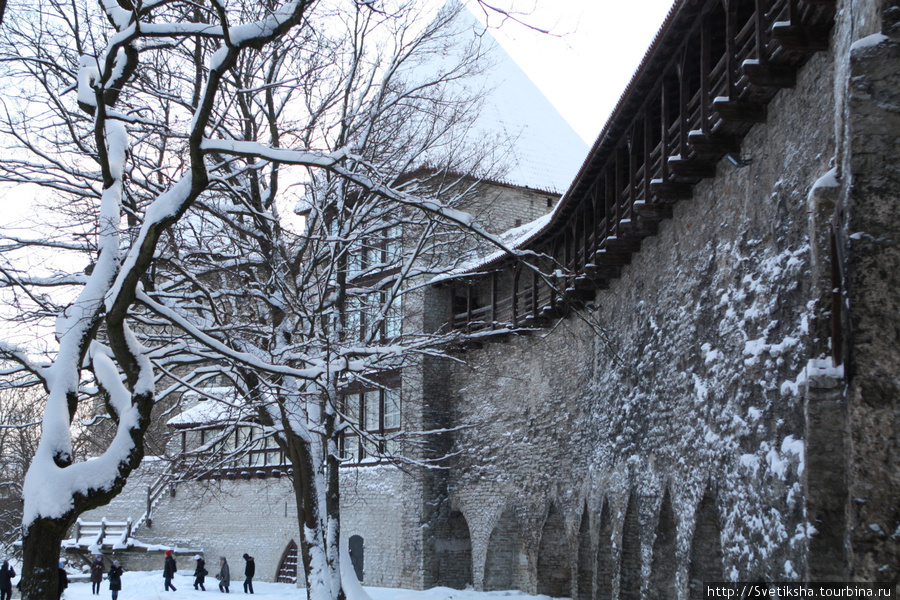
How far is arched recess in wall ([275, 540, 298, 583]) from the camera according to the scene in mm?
24562

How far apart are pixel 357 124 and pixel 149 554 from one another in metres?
21.3

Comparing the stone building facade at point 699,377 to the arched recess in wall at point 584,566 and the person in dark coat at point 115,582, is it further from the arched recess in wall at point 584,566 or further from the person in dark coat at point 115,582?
the person in dark coat at point 115,582

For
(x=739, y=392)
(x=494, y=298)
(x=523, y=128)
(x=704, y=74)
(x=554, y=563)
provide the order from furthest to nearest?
(x=523, y=128)
(x=494, y=298)
(x=554, y=563)
(x=704, y=74)
(x=739, y=392)

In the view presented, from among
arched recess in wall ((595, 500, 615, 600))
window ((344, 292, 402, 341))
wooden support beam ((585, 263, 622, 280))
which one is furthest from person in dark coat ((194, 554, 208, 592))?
wooden support beam ((585, 263, 622, 280))

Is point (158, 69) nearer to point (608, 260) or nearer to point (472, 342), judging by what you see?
point (608, 260)

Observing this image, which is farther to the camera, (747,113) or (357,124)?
(357,124)

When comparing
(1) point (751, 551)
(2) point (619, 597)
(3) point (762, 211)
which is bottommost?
(2) point (619, 597)

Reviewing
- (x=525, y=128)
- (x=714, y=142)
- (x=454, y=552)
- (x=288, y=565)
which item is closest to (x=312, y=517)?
(x=714, y=142)

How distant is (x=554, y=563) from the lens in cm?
1725

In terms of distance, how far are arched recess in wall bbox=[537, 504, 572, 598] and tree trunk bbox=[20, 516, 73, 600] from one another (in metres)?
12.2

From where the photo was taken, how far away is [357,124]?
1283cm

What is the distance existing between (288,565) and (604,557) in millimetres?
13503

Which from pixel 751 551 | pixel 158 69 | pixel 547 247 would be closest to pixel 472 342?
pixel 547 247

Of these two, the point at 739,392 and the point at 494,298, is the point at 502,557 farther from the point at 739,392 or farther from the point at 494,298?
the point at 739,392
